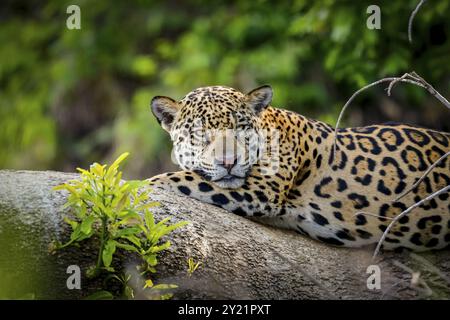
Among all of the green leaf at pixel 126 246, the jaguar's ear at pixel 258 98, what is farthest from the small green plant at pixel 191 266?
the jaguar's ear at pixel 258 98

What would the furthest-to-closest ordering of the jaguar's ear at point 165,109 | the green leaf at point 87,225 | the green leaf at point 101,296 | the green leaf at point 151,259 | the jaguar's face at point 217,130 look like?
the jaguar's ear at point 165,109
the jaguar's face at point 217,130
the green leaf at point 151,259
the green leaf at point 87,225
the green leaf at point 101,296

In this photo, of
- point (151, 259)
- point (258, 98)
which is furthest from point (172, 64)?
point (151, 259)

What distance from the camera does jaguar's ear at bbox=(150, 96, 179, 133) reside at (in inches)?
325

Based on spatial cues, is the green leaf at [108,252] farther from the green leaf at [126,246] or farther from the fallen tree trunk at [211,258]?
the fallen tree trunk at [211,258]

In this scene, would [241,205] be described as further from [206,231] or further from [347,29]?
[347,29]

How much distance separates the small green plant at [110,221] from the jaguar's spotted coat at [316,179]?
1.15m

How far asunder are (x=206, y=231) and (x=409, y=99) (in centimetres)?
927

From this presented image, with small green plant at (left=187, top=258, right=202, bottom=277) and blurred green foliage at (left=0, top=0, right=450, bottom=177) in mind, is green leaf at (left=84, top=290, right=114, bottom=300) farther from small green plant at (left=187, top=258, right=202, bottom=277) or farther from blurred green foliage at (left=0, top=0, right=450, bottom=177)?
Result: blurred green foliage at (left=0, top=0, right=450, bottom=177)

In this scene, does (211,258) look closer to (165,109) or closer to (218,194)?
(218,194)

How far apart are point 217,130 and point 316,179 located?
3.54 feet

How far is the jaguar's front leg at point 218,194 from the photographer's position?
764 centimetres

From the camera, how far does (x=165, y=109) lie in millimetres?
8320

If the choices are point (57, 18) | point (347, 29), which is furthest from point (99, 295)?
point (57, 18)

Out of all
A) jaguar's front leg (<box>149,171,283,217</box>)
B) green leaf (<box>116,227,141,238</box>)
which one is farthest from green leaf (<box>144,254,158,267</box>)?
jaguar's front leg (<box>149,171,283,217</box>)
